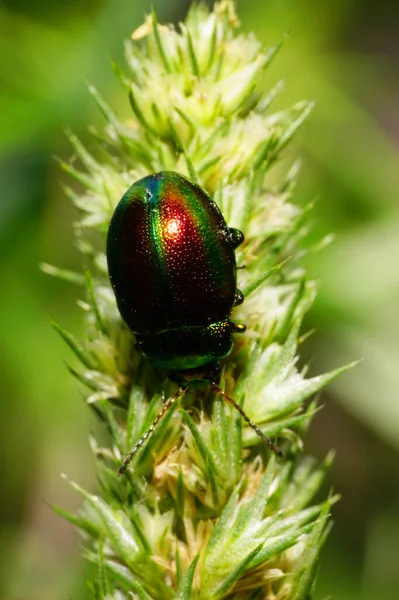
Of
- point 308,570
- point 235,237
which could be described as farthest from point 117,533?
point 235,237

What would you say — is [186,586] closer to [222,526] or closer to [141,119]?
[222,526]

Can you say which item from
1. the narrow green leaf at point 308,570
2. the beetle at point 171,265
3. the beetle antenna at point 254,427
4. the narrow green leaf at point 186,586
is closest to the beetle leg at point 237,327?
the beetle at point 171,265

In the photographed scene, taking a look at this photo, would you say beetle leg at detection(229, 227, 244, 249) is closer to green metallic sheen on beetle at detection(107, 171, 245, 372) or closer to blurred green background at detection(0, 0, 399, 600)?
A: green metallic sheen on beetle at detection(107, 171, 245, 372)

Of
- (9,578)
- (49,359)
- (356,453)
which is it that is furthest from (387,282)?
(9,578)

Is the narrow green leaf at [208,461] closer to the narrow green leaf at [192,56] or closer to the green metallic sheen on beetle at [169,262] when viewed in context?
the green metallic sheen on beetle at [169,262]

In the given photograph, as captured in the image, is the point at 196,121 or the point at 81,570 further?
the point at 81,570

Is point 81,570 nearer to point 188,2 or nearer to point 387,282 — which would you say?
point 387,282
